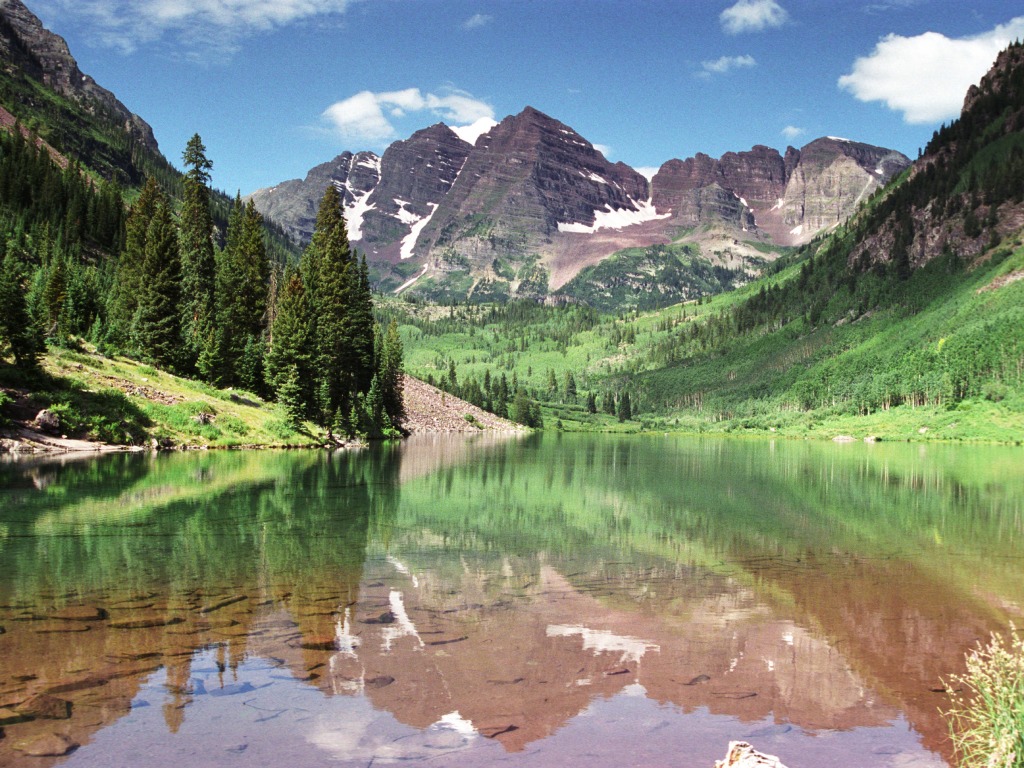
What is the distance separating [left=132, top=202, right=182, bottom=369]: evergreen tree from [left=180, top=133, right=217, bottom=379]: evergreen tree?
5.91 meters

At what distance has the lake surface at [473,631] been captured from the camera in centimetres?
1140

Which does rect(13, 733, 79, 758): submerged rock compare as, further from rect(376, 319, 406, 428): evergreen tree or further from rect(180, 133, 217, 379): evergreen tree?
rect(376, 319, 406, 428): evergreen tree

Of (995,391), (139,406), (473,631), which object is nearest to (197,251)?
(139,406)

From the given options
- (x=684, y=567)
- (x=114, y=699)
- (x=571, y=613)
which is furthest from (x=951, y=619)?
(x=114, y=699)

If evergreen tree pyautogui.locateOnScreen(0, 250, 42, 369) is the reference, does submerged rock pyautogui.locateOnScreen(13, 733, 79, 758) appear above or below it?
below

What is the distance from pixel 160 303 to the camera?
86.4 meters

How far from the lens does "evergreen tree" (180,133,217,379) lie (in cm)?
9706

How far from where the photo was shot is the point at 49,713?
1154 cm

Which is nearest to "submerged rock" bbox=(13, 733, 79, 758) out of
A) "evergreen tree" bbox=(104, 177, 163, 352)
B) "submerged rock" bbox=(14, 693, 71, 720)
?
"submerged rock" bbox=(14, 693, 71, 720)

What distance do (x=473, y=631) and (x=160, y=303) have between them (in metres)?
81.0

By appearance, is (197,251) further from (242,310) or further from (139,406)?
(139,406)

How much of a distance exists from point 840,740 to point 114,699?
11434 millimetres

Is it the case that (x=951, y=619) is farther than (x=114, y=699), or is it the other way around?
(x=951, y=619)

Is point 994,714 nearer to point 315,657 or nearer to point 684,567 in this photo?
point 315,657
